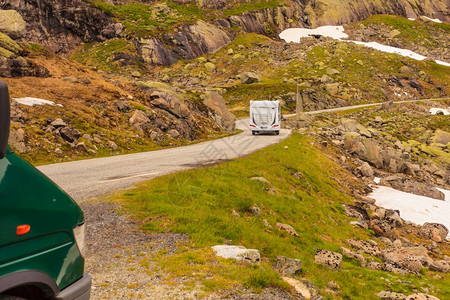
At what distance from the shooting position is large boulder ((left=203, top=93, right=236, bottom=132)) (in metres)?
42.7

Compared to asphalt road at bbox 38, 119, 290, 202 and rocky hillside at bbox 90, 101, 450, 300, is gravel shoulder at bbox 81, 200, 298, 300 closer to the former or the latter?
rocky hillside at bbox 90, 101, 450, 300

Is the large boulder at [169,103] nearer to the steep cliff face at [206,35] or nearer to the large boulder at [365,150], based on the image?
the large boulder at [365,150]

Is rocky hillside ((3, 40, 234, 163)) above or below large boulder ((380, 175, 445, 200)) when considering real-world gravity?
above

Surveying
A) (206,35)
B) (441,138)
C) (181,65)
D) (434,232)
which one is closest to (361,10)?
(206,35)

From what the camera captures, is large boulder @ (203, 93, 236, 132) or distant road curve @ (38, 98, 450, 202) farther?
large boulder @ (203, 93, 236, 132)

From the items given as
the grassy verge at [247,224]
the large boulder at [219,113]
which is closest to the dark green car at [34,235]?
the grassy verge at [247,224]

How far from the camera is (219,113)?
43688 millimetres

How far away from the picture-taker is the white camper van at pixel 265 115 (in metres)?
37.4

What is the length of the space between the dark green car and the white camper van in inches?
1360

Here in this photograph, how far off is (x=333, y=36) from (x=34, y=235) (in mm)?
176611

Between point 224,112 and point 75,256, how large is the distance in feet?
135

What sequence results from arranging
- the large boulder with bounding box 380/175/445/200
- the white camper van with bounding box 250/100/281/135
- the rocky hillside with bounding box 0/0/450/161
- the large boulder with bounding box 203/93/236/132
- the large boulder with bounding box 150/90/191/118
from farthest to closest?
the large boulder with bounding box 203/93/236/132 < the white camper van with bounding box 250/100/281/135 < the large boulder with bounding box 150/90/191/118 < the large boulder with bounding box 380/175/445/200 < the rocky hillside with bounding box 0/0/450/161

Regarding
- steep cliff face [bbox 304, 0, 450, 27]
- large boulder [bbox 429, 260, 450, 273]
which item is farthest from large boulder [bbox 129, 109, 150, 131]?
steep cliff face [bbox 304, 0, 450, 27]

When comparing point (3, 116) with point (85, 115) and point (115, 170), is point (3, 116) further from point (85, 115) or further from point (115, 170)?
point (85, 115)
